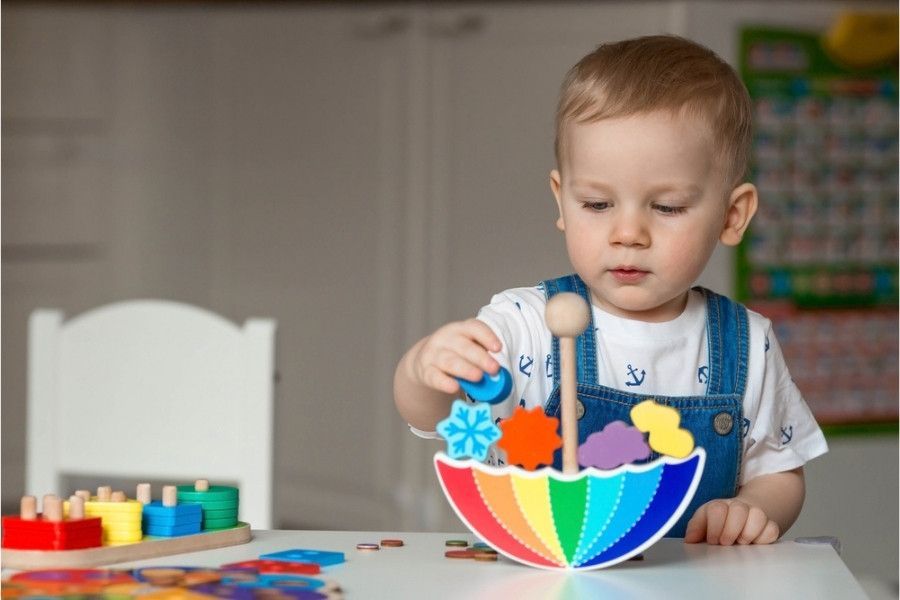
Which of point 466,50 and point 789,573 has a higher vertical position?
point 466,50

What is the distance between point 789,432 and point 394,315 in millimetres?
2093

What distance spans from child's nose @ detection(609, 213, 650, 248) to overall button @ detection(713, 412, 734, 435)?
163 mm

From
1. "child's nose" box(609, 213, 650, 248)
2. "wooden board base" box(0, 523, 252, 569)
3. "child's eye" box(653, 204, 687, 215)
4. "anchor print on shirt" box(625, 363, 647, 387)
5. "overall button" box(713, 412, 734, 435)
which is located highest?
"child's eye" box(653, 204, 687, 215)

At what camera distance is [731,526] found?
83 cm

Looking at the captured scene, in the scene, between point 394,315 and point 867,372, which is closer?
point 867,372

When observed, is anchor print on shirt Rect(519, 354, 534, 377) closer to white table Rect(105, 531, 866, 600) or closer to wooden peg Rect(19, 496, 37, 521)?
white table Rect(105, 531, 866, 600)

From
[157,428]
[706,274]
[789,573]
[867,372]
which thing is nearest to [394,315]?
[706,274]

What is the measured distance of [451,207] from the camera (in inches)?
117

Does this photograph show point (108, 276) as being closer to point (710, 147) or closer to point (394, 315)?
point (394, 315)

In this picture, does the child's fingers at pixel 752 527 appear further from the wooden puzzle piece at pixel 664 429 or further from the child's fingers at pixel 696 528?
the wooden puzzle piece at pixel 664 429

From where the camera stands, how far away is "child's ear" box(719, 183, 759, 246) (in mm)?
1024

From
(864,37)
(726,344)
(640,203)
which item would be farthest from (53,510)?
(864,37)

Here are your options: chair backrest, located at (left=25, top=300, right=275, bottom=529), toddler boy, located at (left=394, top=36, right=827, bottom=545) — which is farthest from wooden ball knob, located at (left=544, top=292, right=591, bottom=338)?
chair backrest, located at (left=25, top=300, right=275, bottom=529)

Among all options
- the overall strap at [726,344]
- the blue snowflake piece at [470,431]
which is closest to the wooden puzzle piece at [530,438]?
the blue snowflake piece at [470,431]
